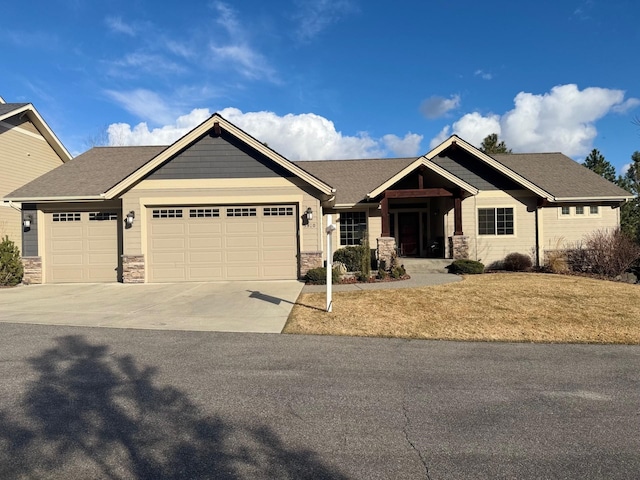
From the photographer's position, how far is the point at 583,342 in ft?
22.2

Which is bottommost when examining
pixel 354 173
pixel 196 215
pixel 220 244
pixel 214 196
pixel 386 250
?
pixel 386 250

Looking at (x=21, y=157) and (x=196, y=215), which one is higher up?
(x=21, y=157)

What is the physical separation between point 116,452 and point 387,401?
2.58m

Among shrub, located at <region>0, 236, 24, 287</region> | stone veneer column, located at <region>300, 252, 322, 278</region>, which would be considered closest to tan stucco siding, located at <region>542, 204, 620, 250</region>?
stone veneer column, located at <region>300, 252, 322, 278</region>

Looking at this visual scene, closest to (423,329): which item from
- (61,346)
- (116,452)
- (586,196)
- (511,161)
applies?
(116,452)

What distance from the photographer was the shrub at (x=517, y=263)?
16.2 metres

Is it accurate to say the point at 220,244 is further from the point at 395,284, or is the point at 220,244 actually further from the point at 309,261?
the point at 395,284

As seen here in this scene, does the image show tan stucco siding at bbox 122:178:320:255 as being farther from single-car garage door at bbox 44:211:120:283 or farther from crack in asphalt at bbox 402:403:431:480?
crack in asphalt at bbox 402:403:431:480

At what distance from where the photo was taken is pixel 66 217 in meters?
14.9

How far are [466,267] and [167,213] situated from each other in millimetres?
10912

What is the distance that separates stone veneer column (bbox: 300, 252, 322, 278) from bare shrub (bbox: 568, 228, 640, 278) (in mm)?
10476

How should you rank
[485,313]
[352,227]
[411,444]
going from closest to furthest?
[411,444]
[485,313]
[352,227]

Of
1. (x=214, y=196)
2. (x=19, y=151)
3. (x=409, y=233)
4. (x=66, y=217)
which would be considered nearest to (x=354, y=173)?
(x=409, y=233)

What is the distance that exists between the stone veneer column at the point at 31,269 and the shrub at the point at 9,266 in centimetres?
20
